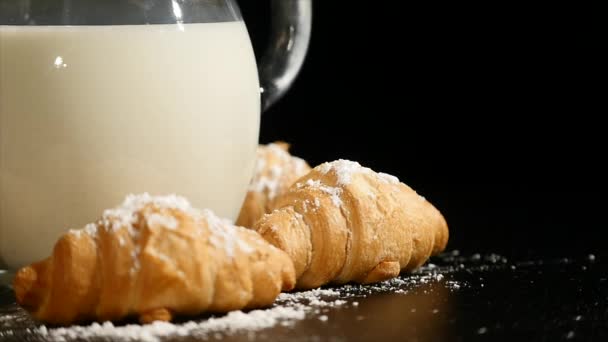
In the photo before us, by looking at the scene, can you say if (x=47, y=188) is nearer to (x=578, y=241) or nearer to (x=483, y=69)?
(x=578, y=241)

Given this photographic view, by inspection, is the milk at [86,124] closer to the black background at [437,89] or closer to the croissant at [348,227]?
the croissant at [348,227]

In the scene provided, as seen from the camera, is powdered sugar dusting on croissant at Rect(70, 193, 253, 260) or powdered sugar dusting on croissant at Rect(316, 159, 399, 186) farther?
powdered sugar dusting on croissant at Rect(316, 159, 399, 186)

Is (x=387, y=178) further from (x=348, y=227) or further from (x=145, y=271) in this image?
(x=145, y=271)

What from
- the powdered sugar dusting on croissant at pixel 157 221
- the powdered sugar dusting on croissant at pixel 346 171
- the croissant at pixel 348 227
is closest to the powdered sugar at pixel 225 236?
the powdered sugar dusting on croissant at pixel 157 221

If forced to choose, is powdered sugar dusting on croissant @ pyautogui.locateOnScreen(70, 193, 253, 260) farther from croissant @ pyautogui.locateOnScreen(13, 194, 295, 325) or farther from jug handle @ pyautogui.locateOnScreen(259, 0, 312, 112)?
jug handle @ pyautogui.locateOnScreen(259, 0, 312, 112)

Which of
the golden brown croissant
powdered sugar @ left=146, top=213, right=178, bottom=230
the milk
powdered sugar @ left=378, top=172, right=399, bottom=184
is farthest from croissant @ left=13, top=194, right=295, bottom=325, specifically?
the golden brown croissant

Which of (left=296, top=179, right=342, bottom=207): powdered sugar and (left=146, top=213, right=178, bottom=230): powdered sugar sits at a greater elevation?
(left=146, top=213, right=178, bottom=230): powdered sugar

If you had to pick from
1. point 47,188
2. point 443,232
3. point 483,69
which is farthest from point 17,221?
point 483,69
